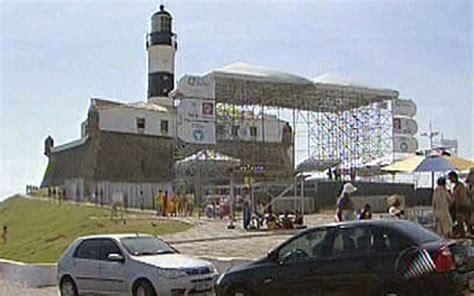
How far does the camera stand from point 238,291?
1230 cm

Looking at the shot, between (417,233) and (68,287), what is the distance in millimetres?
8058

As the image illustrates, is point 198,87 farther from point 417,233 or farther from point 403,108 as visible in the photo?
point 417,233

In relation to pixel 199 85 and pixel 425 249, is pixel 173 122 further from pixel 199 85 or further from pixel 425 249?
pixel 425 249

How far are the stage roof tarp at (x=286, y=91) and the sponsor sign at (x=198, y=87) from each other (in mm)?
401

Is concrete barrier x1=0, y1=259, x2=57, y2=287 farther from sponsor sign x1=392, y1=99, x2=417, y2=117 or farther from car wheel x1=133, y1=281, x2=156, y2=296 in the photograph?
sponsor sign x1=392, y1=99, x2=417, y2=117

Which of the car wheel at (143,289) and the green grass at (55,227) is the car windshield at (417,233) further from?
the green grass at (55,227)

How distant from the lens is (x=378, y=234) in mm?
10703

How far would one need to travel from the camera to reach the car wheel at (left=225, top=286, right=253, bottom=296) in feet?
39.9

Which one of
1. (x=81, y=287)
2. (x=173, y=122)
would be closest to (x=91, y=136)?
(x=173, y=122)

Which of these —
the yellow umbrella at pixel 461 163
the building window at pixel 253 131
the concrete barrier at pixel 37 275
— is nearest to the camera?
the yellow umbrella at pixel 461 163

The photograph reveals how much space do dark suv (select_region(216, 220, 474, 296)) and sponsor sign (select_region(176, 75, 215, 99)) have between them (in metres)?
44.2

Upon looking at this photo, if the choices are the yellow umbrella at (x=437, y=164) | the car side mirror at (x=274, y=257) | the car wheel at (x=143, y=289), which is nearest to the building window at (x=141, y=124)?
the yellow umbrella at (x=437, y=164)

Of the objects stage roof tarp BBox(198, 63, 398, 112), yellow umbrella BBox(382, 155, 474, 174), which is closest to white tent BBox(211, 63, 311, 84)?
stage roof tarp BBox(198, 63, 398, 112)

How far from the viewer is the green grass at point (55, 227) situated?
3262 cm
